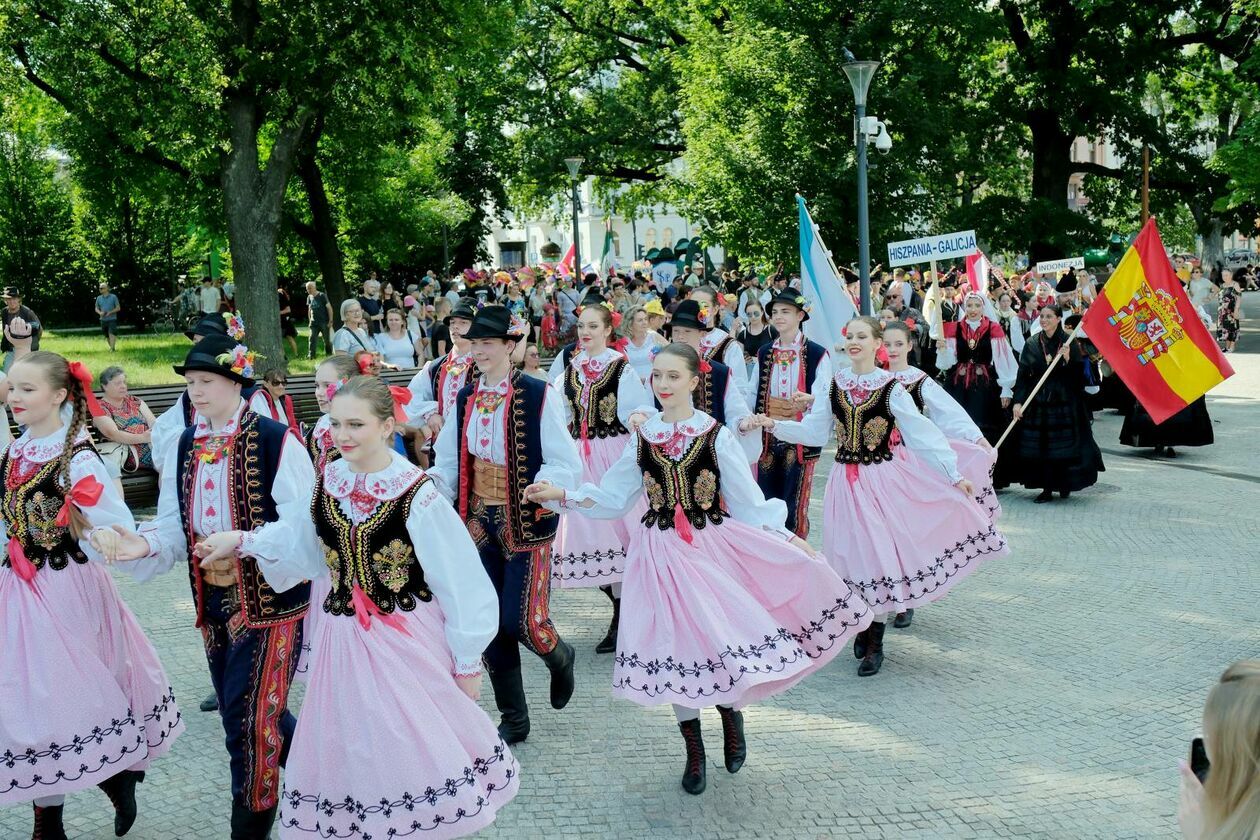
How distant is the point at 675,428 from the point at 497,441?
101 centimetres

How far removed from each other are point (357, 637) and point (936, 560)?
3925 mm

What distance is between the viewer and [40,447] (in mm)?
4773

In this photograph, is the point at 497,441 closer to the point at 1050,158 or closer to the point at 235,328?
the point at 235,328

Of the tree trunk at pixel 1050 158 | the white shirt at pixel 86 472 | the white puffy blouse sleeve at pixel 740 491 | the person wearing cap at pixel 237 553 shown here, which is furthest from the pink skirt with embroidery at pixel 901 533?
the tree trunk at pixel 1050 158

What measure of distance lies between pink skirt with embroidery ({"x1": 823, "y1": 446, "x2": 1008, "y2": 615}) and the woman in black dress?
15.9ft

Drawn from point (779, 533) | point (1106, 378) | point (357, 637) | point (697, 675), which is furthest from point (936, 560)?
point (1106, 378)

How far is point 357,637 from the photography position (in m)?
4.06

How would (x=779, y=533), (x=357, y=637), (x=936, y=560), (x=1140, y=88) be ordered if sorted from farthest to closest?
(x=1140, y=88) < (x=936, y=560) < (x=779, y=533) < (x=357, y=637)

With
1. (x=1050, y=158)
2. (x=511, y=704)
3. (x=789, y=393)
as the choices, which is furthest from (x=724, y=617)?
(x=1050, y=158)

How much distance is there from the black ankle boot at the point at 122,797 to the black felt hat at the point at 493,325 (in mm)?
2480

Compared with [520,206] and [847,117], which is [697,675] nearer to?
[847,117]

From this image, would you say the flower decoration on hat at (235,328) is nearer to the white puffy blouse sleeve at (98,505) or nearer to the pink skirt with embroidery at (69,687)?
Result: the white puffy blouse sleeve at (98,505)

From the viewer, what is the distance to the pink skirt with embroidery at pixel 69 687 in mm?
4512

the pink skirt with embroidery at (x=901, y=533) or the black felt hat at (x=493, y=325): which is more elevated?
the black felt hat at (x=493, y=325)
